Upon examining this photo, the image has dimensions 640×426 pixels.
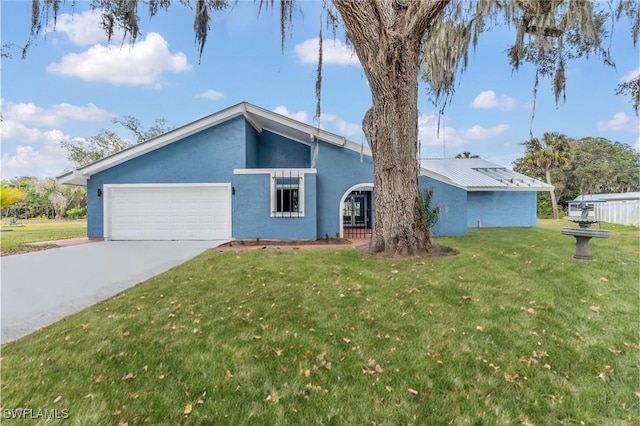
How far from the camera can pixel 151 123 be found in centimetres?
3064

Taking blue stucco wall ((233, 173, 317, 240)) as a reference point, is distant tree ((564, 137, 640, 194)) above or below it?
above

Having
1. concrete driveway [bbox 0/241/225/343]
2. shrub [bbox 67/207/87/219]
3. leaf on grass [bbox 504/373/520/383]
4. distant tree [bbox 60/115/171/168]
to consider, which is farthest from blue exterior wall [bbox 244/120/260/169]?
shrub [bbox 67/207/87/219]

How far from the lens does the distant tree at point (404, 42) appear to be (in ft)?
19.2

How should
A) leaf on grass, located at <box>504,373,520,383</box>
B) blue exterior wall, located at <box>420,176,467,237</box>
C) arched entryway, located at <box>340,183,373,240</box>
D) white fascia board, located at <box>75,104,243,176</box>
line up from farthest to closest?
1. arched entryway, located at <box>340,183,373,240</box>
2. blue exterior wall, located at <box>420,176,467,237</box>
3. white fascia board, located at <box>75,104,243,176</box>
4. leaf on grass, located at <box>504,373,520,383</box>

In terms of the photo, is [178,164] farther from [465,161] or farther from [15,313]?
[465,161]

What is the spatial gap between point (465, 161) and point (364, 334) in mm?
18100

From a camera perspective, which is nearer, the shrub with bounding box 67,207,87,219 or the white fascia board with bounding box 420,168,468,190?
the white fascia board with bounding box 420,168,468,190

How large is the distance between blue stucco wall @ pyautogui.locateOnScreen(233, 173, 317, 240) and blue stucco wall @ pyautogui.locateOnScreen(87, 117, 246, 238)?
2.53ft

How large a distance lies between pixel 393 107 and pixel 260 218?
20.0ft

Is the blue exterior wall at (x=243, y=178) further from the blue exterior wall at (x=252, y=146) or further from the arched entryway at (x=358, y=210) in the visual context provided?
the arched entryway at (x=358, y=210)

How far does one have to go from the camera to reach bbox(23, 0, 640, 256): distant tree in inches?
230

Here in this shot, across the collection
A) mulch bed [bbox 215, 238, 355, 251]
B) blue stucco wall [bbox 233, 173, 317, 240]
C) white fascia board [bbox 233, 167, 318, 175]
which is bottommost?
mulch bed [bbox 215, 238, 355, 251]

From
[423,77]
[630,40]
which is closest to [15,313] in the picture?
[423,77]

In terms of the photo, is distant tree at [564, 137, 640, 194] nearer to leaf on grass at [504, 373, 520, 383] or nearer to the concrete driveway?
the concrete driveway
